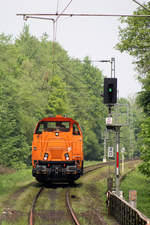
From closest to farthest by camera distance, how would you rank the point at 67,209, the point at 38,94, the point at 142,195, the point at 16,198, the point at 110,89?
the point at 67,209, the point at 110,89, the point at 16,198, the point at 142,195, the point at 38,94

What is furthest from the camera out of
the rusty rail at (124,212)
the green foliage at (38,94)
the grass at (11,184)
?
the green foliage at (38,94)

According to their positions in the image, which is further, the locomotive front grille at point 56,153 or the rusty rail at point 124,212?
the locomotive front grille at point 56,153

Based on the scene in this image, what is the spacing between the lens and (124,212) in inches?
507

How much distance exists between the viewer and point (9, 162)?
4100cm

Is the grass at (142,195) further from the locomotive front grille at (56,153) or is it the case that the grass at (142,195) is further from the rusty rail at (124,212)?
the locomotive front grille at (56,153)

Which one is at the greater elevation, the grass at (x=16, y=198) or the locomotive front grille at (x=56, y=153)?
the locomotive front grille at (x=56, y=153)

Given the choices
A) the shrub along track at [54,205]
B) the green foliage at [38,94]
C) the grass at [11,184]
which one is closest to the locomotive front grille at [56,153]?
the shrub along track at [54,205]

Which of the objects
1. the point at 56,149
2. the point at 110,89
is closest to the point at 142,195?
the point at 56,149

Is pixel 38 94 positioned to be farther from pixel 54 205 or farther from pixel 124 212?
pixel 124 212

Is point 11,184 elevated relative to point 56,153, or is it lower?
lower

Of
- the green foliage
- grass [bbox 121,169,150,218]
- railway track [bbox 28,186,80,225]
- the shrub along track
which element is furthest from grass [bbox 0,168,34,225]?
the green foliage

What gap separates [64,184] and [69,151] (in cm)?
412

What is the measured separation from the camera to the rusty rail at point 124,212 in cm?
1067

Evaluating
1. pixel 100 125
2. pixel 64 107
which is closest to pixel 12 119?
pixel 64 107
